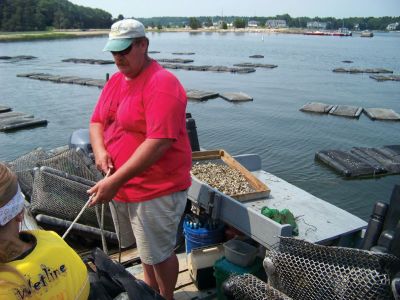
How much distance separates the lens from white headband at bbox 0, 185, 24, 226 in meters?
1.61

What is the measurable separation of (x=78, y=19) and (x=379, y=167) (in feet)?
448

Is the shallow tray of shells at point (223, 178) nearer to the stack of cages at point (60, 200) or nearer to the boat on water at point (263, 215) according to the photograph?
the boat on water at point (263, 215)

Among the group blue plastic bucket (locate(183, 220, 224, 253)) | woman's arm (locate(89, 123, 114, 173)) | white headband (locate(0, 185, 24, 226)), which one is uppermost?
white headband (locate(0, 185, 24, 226))

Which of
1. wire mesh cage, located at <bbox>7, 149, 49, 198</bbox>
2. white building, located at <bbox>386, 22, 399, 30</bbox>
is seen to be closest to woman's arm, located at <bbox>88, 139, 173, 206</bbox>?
wire mesh cage, located at <bbox>7, 149, 49, 198</bbox>

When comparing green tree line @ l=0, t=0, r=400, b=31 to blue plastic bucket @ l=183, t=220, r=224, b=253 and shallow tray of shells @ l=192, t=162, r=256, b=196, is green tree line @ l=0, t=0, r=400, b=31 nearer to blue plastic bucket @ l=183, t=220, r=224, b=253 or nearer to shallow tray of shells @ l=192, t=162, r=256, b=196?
shallow tray of shells @ l=192, t=162, r=256, b=196

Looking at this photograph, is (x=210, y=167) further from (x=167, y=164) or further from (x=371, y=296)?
(x=371, y=296)

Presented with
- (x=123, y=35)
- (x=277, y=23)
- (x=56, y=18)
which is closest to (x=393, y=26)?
(x=277, y=23)

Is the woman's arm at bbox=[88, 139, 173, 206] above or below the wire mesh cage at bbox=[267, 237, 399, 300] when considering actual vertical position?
above

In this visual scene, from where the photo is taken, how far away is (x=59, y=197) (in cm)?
475

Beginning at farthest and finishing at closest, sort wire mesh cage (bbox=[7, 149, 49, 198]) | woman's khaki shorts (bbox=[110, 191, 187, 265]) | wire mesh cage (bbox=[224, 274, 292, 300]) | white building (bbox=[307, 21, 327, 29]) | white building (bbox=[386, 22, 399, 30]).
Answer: white building (bbox=[386, 22, 399, 30])
white building (bbox=[307, 21, 327, 29])
wire mesh cage (bbox=[7, 149, 49, 198])
woman's khaki shorts (bbox=[110, 191, 187, 265])
wire mesh cage (bbox=[224, 274, 292, 300])

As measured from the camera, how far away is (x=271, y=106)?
19766 mm

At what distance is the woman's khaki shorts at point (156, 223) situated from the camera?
2.73 metres

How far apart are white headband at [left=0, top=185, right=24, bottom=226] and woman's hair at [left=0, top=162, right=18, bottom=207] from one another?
2 cm

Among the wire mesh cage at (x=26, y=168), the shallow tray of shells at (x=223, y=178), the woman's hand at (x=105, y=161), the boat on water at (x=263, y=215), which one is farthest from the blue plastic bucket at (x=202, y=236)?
the wire mesh cage at (x=26, y=168)
